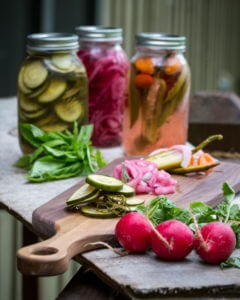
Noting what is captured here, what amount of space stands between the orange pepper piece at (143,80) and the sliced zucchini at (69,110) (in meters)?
0.15

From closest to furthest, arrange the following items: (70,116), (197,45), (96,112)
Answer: (70,116) → (96,112) → (197,45)

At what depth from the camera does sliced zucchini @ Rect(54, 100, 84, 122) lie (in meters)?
2.08

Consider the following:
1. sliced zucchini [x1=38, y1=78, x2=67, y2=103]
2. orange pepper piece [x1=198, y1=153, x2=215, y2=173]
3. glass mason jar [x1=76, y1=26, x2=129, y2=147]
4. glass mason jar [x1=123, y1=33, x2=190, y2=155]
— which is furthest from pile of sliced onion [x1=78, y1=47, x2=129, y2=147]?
orange pepper piece [x1=198, y1=153, x2=215, y2=173]

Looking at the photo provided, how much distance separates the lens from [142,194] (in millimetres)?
1800

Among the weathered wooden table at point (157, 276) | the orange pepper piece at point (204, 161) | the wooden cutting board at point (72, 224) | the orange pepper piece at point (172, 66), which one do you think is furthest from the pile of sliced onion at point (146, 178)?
the orange pepper piece at point (172, 66)

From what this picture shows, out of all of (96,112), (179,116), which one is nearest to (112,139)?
(96,112)

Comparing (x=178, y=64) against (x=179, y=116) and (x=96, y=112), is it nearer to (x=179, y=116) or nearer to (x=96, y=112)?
(x=179, y=116)

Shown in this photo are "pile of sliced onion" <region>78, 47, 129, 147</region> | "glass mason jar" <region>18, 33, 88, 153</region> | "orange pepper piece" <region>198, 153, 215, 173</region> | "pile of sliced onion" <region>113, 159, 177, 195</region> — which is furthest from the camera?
"pile of sliced onion" <region>78, 47, 129, 147</region>

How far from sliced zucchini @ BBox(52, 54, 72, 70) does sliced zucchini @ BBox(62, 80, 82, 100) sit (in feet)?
0.16

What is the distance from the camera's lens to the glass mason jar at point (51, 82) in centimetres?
206

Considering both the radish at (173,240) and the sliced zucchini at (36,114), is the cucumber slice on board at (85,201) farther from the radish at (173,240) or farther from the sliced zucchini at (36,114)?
the sliced zucchini at (36,114)

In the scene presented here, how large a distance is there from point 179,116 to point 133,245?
76 cm

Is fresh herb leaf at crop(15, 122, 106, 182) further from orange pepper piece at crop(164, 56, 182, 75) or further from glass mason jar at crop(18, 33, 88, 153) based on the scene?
orange pepper piece at crop(164, 56, 182, 75)

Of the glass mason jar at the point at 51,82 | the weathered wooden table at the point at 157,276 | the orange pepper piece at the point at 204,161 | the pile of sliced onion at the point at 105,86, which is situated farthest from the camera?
the pile of sliced onion at the point at 105,86
